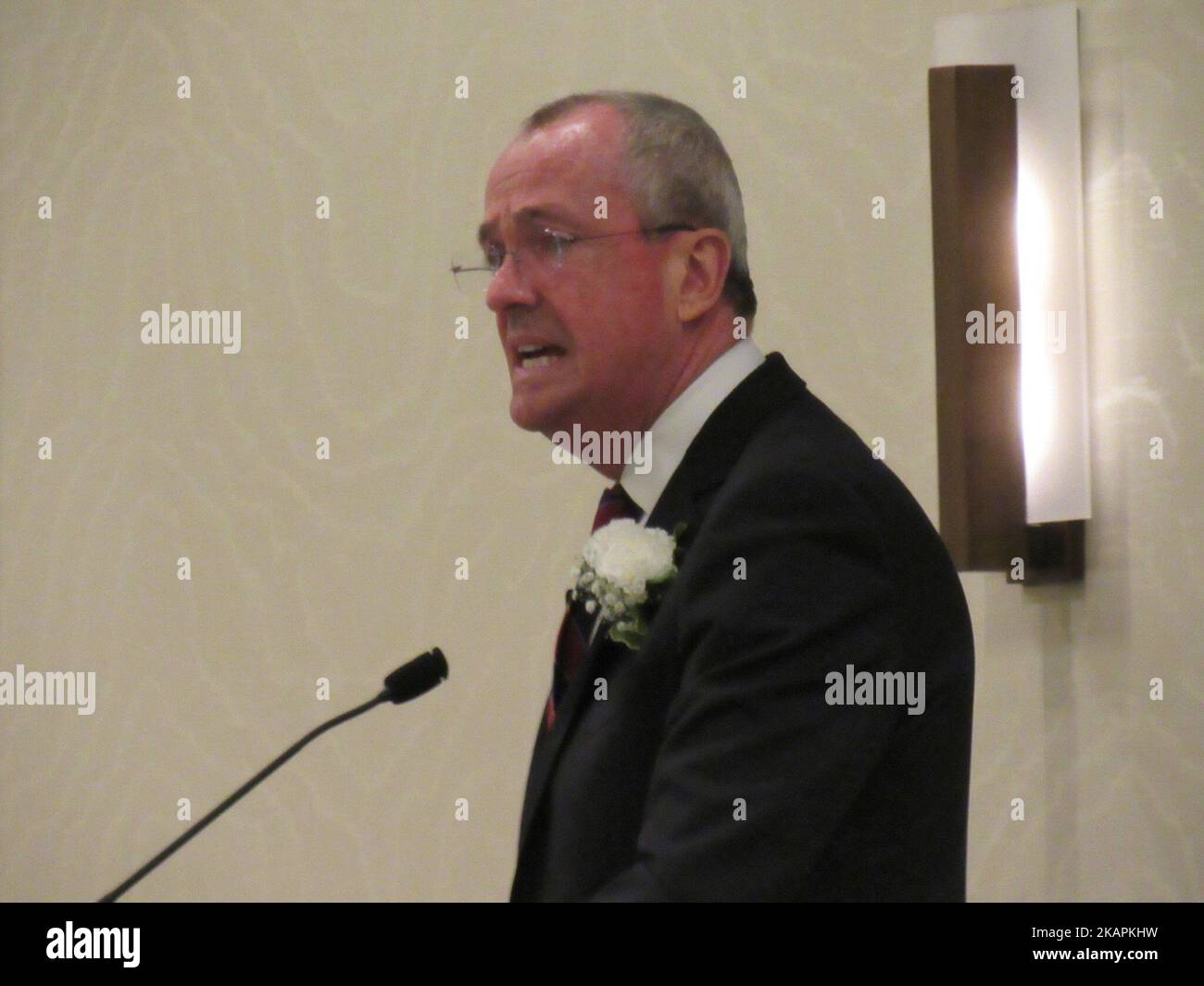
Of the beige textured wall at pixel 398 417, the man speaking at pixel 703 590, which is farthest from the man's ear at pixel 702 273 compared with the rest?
the beige textured wall at pixel 398 417

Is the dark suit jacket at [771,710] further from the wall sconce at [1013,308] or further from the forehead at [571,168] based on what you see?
the wall sconce at [1013,308]

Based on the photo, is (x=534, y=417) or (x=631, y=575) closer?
(x=631, y=575)

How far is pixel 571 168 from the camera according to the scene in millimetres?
1602

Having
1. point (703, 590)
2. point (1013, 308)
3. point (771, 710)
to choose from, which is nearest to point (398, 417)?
point (1013, 308)

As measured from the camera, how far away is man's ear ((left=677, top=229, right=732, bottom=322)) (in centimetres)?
162

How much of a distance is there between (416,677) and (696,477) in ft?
1.05

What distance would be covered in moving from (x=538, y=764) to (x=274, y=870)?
1.54 m

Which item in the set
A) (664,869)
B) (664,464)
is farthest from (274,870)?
(664,869)

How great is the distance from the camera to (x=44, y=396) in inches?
124

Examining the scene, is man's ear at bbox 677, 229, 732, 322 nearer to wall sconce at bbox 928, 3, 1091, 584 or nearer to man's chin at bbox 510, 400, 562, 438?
man's chin at bbox 510, 400, 562, 438

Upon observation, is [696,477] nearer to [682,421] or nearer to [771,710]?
[682,421]

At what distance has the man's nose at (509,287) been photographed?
1.63 meters

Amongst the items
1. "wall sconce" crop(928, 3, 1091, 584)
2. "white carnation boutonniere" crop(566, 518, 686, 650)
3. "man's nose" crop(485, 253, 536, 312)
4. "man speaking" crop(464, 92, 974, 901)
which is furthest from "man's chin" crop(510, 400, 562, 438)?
"wall sconce" crop(928, 3, 1091, 584)

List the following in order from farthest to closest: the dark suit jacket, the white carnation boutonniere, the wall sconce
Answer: the wall sconce < the white carnation boutonniere < the dark suit jacket
